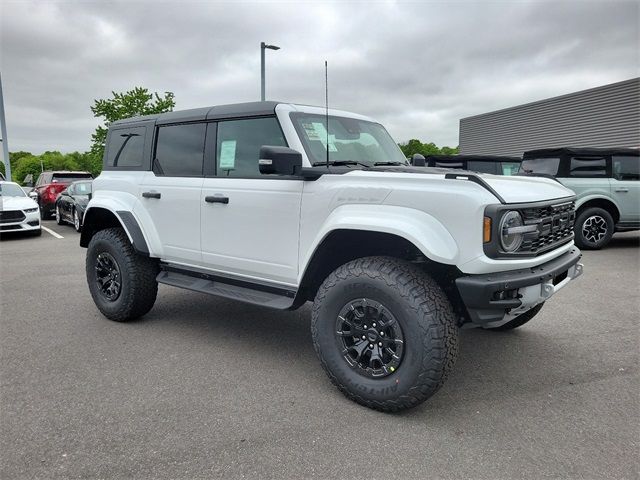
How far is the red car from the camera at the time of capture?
15695 mm

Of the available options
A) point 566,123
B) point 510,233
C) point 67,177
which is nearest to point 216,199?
point 510,233

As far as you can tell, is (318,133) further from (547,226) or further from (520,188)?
(547,226)

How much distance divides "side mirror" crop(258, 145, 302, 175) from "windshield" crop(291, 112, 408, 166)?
41 centimetres

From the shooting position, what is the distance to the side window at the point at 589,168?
901 centimetres

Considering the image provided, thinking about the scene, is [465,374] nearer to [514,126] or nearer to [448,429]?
[448,429]

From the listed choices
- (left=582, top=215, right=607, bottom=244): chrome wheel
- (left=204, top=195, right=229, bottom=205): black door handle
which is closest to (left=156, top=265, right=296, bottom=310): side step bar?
(left=204, top=195, right=229, bottom=205): black door handle

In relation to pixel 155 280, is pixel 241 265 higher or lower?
higher

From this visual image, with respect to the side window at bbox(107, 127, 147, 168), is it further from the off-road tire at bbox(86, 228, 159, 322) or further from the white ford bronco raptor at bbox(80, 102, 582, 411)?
the off-road tire at bbox(86, 228, 159, 322)

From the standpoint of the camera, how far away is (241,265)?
3.73 metres

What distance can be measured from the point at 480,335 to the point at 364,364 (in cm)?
176

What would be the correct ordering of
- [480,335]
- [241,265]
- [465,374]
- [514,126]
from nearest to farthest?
1. [465,374]
2. [241,265]
3. [480,335]
4. [514,126]

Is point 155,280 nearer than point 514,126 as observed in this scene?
Yes

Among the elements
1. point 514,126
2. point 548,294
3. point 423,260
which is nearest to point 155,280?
point 423,260

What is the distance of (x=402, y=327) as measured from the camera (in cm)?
279
